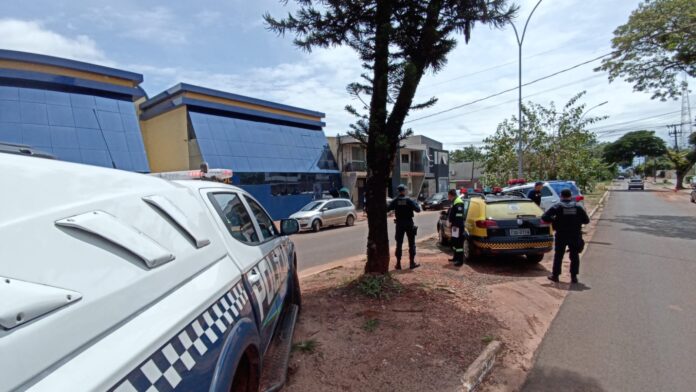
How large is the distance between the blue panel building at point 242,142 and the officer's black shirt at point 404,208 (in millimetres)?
14562

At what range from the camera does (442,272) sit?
7230mm

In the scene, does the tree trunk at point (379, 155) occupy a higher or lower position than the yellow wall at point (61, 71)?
lower

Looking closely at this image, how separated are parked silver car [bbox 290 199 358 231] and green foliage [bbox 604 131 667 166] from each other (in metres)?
83.3

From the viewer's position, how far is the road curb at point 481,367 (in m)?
3.35

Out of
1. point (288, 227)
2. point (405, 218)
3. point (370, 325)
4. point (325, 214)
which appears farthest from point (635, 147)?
point (288, 227)

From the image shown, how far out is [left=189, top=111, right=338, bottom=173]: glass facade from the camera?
2095 cm

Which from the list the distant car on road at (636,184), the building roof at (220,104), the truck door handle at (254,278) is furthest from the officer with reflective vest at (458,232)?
the distant car on road at (636,184)

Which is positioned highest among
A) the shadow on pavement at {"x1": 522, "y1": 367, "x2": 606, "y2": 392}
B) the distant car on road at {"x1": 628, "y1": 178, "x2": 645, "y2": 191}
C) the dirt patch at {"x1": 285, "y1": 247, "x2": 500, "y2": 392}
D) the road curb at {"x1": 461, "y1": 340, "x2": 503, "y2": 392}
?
the dirt patch at {"x1": 285, "y1": 247, "x2": 500, "y2": 392}

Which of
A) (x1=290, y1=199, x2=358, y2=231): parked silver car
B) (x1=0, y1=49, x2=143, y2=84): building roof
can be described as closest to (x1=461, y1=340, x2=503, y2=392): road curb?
(x1=290, y1=199, x2=358, y2=231): parked silver car

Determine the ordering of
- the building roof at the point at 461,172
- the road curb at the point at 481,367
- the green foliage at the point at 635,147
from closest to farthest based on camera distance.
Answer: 1. the road curb at the point at 481,367
2. the building roof at the point at 461,172
3. the green foliage at the point at 635,147

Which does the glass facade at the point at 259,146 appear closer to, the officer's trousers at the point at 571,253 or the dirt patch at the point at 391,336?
the dirt patch at the point at 391,336

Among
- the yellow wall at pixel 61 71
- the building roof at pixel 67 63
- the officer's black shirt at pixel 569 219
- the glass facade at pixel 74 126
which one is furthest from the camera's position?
the yellow wall at pixel 61 71

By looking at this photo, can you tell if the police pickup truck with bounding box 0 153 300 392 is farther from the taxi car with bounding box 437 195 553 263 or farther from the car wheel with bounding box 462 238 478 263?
the car wheel with bounding box 462 238 478 263

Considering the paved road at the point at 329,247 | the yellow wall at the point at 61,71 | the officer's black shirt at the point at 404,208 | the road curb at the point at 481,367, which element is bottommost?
the paved road at the point at 329,247
